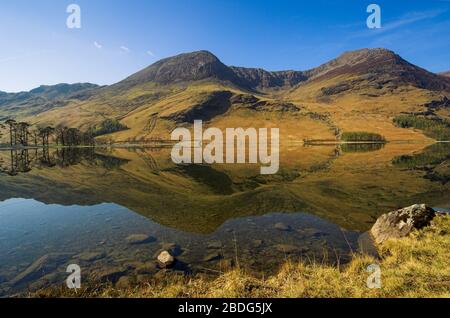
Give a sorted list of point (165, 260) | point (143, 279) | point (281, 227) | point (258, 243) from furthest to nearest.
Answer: point (281, 227), point (258, 243), point (165, 260), point (143, 279)

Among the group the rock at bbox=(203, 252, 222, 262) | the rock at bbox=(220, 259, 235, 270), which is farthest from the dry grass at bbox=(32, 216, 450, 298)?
the rock at bbox=(203, 252, 222, 262)

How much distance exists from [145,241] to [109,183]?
3072cm

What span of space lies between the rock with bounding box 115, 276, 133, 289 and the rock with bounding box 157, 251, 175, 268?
2.12 m

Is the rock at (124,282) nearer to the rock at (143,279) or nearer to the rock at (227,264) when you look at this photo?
the rock at (143,279)

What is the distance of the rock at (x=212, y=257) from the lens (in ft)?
61.5

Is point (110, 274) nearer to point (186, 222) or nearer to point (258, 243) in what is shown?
point (258, 243)

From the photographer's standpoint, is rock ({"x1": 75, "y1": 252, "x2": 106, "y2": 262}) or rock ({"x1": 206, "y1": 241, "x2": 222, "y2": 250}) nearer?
rock ({"x1": 75, "y1": 252, "x2": 106, "y2": 262})

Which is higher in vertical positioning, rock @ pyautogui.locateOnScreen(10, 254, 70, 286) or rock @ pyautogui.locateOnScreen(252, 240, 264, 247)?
rock @ pyautogui.locateOnScreen(10, 254, 70, 286)

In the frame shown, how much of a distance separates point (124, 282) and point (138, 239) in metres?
7.01

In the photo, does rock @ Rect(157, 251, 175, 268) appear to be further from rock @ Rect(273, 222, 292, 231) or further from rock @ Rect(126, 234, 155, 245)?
rock @ Rect(273, 222, 292, 231)

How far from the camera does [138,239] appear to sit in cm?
2264

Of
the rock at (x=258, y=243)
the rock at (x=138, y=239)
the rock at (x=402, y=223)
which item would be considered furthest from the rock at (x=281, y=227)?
the rock at (x=138, y=239)

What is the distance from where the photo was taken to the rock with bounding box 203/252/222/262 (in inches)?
738

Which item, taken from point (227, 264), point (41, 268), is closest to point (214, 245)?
point (227, 264)
